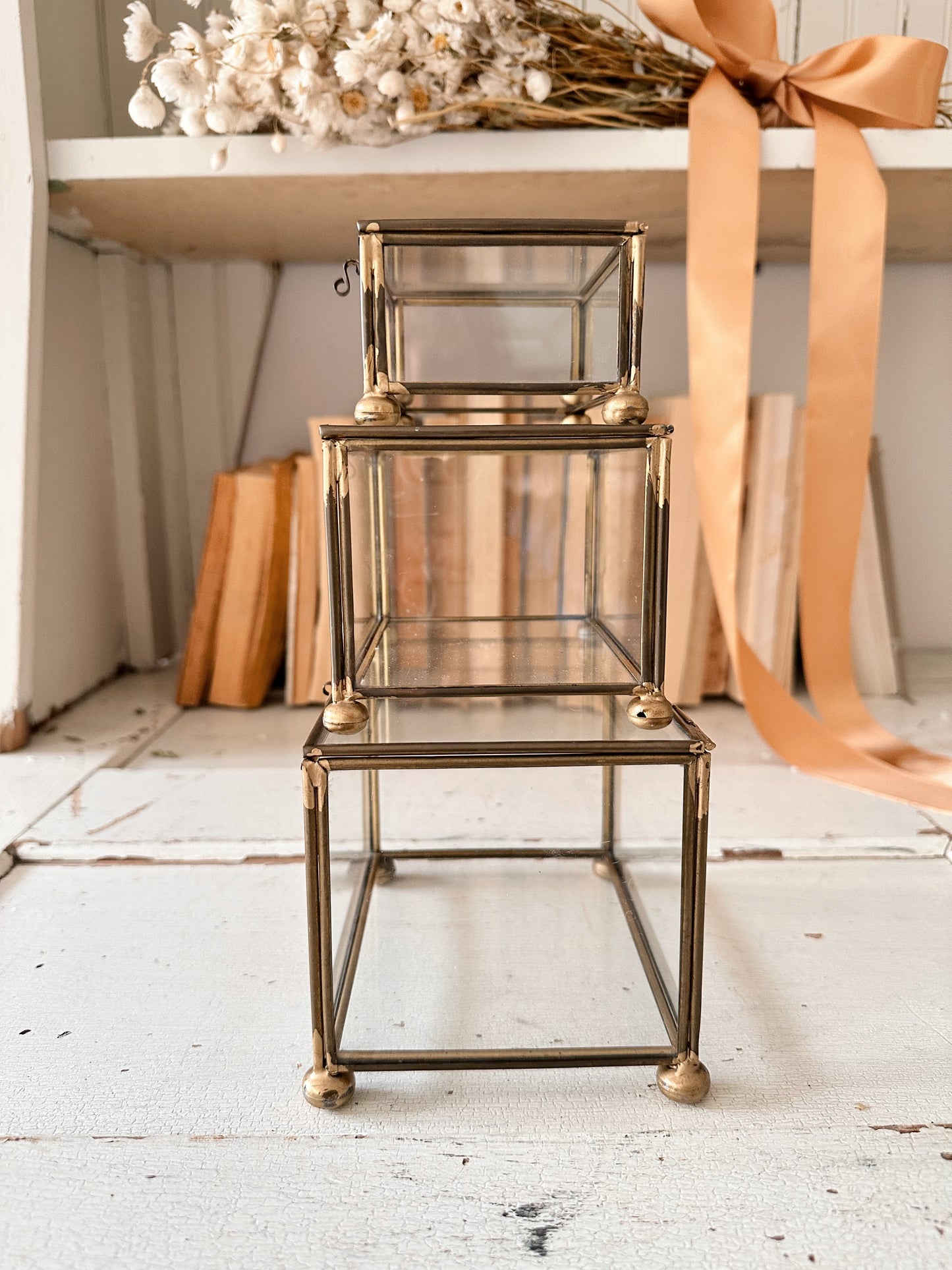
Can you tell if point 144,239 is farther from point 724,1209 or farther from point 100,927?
point 724,1209

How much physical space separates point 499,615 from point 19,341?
0.59 meters

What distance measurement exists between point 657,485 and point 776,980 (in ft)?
1.08

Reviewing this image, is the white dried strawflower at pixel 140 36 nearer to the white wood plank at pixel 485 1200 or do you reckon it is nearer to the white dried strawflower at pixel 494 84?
the white dried strawflower at pixel 494 84

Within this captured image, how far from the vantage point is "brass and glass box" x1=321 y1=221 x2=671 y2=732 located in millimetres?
502

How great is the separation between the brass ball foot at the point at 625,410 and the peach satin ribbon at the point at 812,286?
43 cm

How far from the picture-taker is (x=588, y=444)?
490 millimetres

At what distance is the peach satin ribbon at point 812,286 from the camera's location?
0.87 metres

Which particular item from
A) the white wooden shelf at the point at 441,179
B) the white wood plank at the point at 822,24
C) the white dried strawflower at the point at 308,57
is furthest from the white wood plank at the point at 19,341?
the white wood plank at the point at 822,24

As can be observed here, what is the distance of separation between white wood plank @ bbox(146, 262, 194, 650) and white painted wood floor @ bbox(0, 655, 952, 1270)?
22.9 inches

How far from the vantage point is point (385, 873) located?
729 millimetres

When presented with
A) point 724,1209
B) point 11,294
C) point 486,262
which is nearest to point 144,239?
point 11,294

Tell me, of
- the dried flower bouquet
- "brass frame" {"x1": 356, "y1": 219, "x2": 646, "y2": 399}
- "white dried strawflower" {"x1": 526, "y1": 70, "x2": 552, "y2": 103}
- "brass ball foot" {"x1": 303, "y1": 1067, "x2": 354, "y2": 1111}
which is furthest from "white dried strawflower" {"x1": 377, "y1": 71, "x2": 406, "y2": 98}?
"brass ball foot" {"x1": 303, "y1": 1067, "x2": 354, "y2": 1111}

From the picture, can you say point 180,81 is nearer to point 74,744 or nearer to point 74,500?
point 74,500

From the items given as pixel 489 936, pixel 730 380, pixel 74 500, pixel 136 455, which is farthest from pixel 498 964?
pixel 136 455
